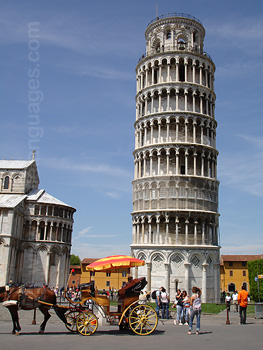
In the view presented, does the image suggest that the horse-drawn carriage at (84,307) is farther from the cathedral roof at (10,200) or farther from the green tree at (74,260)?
the green tree at (74,260)

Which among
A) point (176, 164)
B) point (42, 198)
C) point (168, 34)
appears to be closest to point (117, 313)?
point (176, 164)

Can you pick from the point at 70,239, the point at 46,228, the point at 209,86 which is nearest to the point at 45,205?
the point at 46,228

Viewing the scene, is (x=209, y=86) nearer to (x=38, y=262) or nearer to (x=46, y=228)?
(x=46, y=228)

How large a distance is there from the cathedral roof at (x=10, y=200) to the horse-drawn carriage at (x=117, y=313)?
39.2 metres

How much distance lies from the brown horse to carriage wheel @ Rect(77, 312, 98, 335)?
1.24m

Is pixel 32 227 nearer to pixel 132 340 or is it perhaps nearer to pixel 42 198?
pixel 42 198

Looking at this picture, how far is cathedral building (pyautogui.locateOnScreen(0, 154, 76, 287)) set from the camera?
52.9m

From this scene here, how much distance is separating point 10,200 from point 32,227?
19.3 feet

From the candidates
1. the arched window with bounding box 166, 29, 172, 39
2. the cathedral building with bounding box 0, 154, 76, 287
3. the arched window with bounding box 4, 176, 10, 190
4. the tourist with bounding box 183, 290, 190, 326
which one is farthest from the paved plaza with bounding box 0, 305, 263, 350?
the arched window with bounding box 4, 176, 10, 190

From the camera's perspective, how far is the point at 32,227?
188ft

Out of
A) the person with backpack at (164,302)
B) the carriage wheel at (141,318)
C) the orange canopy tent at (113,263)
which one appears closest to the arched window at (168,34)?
the person with backpack at (164,302)

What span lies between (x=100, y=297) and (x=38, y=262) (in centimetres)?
4505

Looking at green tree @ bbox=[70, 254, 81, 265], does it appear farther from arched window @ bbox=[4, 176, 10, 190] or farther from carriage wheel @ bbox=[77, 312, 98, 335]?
carriage wheel @ bbox=[77, 312, 98, 335]

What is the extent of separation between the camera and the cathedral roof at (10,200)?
50853 mm
